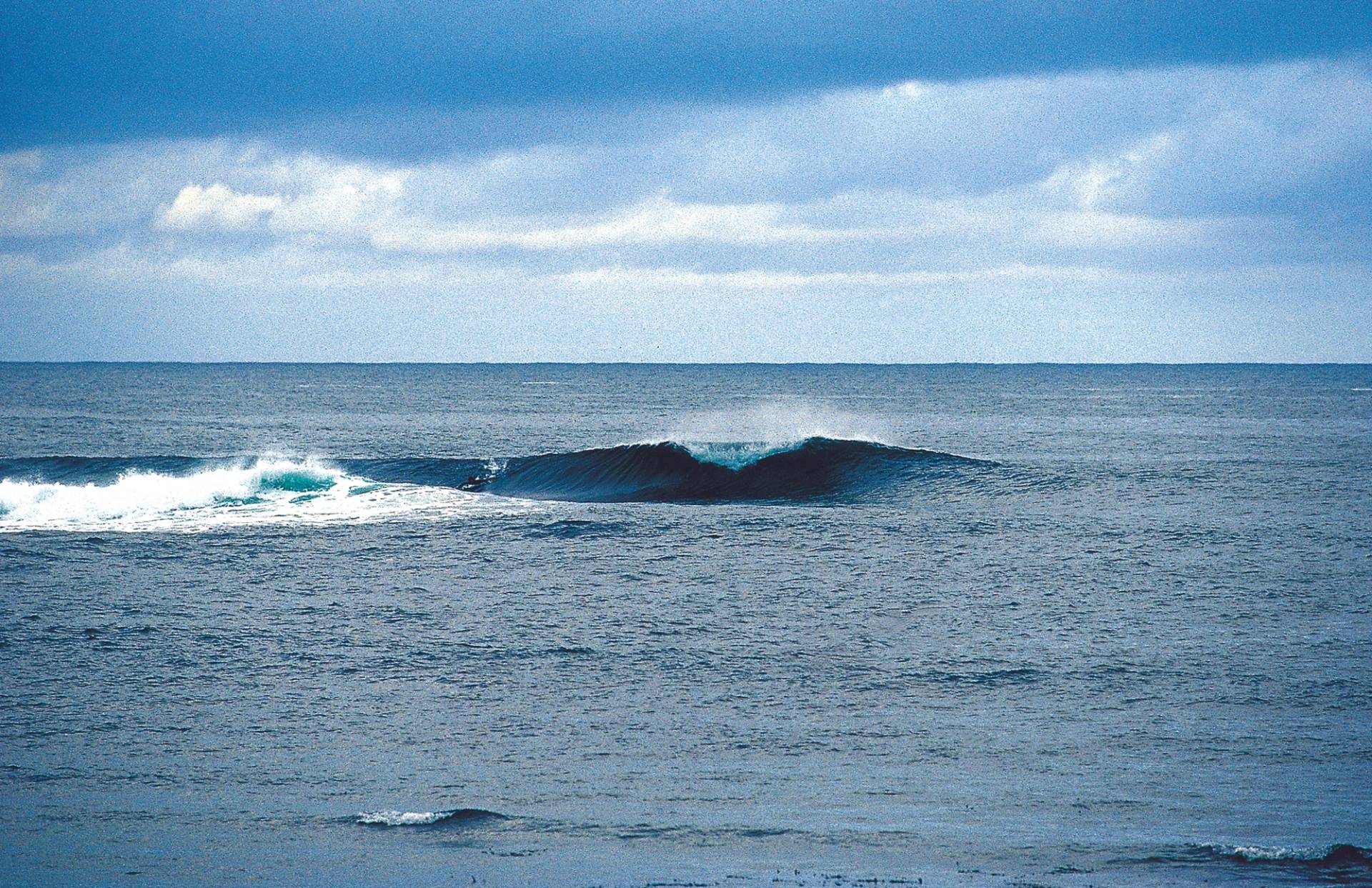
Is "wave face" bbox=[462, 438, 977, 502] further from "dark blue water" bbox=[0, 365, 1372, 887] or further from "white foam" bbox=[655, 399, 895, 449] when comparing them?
"white foam" bbox=[655, 399, 895, 449]

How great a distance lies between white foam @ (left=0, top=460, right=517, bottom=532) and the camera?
3078 centimetres

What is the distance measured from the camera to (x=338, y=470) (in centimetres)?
4150

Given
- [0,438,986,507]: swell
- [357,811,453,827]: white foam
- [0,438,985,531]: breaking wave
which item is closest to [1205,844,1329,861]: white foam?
[357,811,453,827]: white foam

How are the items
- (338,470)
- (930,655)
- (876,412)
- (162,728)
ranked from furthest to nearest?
(876,412) < (338,470) < (930,655) < (162,728)

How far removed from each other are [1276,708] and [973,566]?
9732 millimetres

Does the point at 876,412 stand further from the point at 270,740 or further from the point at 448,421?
the point at 270,740

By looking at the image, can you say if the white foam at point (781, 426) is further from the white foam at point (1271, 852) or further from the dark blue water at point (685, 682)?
the white foam at point (1271, 852)

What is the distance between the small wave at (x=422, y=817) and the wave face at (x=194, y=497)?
20275 mm

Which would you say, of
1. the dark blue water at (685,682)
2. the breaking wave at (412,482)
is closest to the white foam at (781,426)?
the breaking wave at (412,482)

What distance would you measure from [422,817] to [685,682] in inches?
Result: 206

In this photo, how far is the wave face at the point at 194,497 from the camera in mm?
31016

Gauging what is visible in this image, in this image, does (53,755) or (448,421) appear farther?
(448,421)

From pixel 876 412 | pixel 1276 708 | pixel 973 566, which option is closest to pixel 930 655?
pixel 1276 708

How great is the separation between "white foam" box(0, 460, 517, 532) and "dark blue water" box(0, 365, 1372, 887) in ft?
0.65
